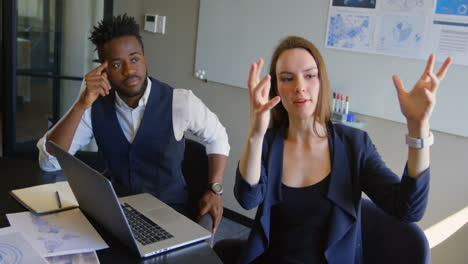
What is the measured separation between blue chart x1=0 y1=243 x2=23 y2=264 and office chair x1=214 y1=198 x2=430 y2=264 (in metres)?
0.67

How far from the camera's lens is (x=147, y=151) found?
6.23 feet

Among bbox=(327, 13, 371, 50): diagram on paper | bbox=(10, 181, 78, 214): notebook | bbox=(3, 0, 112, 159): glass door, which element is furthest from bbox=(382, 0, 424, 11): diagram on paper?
bbox=(3, 0, 112, 159): glass door

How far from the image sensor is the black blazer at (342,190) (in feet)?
4.60

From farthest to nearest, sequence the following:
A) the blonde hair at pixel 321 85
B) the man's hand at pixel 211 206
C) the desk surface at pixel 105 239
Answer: the man's hand at pixel 211 206, the blonde hair at pixel 321 85, the desk surface at pixel 105 239

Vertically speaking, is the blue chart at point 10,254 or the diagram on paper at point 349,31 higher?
the diagram on paper at point 349,31

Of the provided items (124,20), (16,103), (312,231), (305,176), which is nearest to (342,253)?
(312,231)

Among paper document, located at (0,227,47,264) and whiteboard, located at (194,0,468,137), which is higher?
whiteboard, located at (194,0,468,137)

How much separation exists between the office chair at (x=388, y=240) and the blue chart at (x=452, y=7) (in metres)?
1.43

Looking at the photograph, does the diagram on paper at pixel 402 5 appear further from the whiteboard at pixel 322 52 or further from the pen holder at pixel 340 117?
the pen holder at pixel 340 117

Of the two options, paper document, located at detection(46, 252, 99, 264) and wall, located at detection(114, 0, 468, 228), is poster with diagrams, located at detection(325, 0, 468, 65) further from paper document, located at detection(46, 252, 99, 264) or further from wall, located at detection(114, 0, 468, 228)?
paper document, located at detection(46, 252, 99, 264)

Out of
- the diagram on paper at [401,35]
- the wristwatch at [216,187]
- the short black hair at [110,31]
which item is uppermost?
the diagram on paper at [401,35]

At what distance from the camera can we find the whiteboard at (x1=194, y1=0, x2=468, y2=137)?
243 cm

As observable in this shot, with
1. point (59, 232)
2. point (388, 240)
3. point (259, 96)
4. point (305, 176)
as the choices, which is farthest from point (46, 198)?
point (388, 240)

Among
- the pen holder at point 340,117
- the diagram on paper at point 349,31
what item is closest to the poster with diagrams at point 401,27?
the diagram on paper at point 349,31
